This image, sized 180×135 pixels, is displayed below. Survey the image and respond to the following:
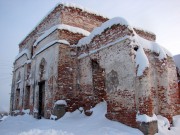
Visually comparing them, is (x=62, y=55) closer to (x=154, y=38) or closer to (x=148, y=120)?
(x=148, y=120)

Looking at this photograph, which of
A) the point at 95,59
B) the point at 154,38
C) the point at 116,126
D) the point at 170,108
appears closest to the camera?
the point at 116,126

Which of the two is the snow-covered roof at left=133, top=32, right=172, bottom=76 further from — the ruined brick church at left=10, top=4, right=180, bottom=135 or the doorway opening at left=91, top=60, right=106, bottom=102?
the doorway opening at left=91, top=60, right=106, bottom=102

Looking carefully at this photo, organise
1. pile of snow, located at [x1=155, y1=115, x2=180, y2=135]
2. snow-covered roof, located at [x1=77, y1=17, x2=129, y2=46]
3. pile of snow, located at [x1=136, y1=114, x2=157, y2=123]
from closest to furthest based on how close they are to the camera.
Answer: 1. pile of snow, located at [x1=136, y1=114, x2=157, y2=123]
2. pile of snow, located at [x1=155, y1=115, x2=180, y2=135]
3. snow-covered roof, located at [x1=77, y1=17, x2=129, y2=46]

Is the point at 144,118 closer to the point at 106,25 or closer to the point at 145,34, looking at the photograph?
the point at 106,25

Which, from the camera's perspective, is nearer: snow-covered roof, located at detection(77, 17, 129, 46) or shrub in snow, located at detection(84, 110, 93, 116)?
snow-covered roof, located at detection(77, 17, 129, 46)

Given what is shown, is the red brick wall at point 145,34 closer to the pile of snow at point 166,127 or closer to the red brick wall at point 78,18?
the red brick wall at point 78,18

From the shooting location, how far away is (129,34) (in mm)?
7332

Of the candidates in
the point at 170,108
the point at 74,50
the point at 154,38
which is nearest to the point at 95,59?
the point at 74,50

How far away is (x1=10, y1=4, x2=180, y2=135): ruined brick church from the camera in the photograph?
6.91 metres

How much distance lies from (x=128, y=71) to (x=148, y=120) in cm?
183

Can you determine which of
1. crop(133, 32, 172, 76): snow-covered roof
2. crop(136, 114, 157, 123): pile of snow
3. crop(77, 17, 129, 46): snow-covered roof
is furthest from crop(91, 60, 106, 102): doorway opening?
crop(136, 114, 157, 123): pile of snow

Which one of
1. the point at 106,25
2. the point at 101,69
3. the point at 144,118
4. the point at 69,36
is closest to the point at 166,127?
the point at 144,118

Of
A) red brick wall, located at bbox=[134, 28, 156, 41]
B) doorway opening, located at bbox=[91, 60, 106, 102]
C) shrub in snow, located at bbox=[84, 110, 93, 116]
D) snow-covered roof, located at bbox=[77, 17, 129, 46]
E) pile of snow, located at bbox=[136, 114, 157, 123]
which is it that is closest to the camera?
pile of snow, located at bbox=[136, 114, 157, 123]

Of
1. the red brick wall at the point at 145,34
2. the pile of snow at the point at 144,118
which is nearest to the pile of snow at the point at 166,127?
the pile of snow at the point at 144,118
